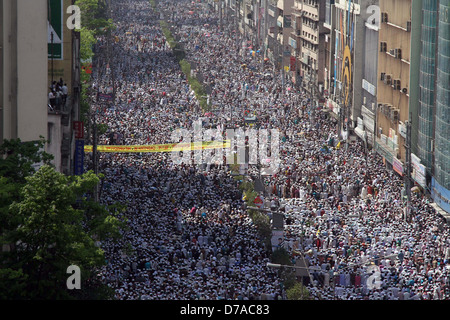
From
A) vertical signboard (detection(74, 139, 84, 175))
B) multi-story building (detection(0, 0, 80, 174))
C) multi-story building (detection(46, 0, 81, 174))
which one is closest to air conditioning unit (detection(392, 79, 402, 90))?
multi-story building (detection(46, 0, 81, 174))

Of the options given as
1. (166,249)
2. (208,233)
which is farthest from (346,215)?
(166,249)

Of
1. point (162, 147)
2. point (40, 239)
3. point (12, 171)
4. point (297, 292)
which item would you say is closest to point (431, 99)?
point (162, 147)

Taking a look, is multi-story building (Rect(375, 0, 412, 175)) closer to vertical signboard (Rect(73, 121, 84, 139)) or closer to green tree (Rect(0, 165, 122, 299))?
vertical signboard (Rect(73, 121, 84, 139))

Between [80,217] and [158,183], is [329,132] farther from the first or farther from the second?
[80,217]

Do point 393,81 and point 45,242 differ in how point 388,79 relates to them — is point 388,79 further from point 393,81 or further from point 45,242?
point 45,242

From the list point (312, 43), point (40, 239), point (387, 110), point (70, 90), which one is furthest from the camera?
point (312, 43)

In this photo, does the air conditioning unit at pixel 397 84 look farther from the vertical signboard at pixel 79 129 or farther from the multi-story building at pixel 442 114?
the vertical signboard at pixel 79 129
